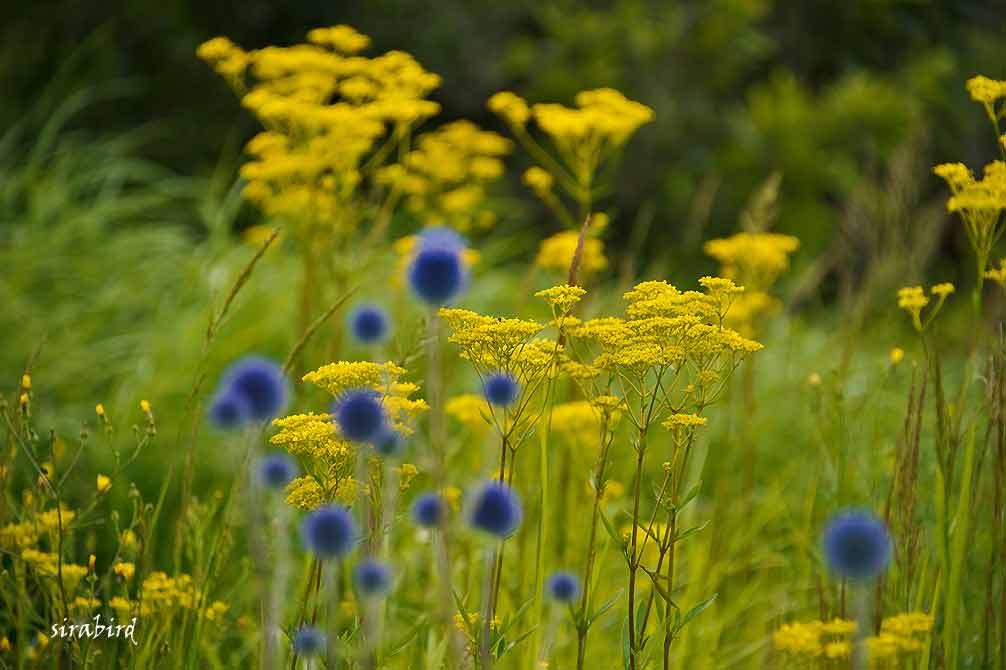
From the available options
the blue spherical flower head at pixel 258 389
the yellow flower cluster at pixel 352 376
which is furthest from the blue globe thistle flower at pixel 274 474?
the blue spherical flower head at pixel 258 389

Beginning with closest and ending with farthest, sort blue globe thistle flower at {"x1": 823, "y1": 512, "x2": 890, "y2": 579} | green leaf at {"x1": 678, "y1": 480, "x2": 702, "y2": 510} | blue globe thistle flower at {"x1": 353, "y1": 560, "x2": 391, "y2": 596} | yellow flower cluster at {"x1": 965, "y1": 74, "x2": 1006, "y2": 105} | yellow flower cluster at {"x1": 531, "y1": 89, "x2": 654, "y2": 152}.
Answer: blue globe thistle flower at {"x1": 823, "y1": 512, "x2": 890, "y2": 579} < blue globe thistle flower at {"x1": 353, "y1": 560, "x2": 391, "y2": 596} < green leaf at {"x1": 678, "y1": 480, "x2": 702, "y2": 510} < yellow flower cluster at {"x1": 965, "y1": 74, "x2": 1006, "y2": 105} < yellow flower cluster at {"x1": 531, "y1": 89, "x2": 654, "y2": 152}

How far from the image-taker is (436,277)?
1.30 m

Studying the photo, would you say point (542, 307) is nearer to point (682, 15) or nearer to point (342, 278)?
point (342, 278)

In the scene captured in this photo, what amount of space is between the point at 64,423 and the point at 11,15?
13.8ft

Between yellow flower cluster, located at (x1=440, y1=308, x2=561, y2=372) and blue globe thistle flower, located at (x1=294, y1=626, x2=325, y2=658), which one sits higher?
yellow flower cluster, located at (x1=440, y1=308, x2=561, y2=372)

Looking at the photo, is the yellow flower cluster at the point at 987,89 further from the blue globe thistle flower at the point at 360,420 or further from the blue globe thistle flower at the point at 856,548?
the blue globe thistle flower at the point at 360,420

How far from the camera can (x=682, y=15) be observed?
813cm

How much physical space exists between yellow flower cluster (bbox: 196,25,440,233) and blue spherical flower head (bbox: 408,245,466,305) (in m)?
1.54

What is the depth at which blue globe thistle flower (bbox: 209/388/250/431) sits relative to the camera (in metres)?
1.25

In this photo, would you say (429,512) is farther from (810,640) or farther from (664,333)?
(810,640)

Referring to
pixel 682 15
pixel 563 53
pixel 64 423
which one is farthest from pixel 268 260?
pixel 682 15

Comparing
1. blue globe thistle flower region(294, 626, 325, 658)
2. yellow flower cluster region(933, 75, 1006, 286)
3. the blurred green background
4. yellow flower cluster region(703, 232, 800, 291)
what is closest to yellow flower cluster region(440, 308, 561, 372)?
blue globe thistle flower region(294, 626, 325, 658)

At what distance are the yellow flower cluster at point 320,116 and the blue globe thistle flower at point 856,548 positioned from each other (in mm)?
1915

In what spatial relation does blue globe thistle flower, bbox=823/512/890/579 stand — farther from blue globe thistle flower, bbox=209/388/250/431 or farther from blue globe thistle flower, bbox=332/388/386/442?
blue globe thistle flower, bbox=209/388/250/431
